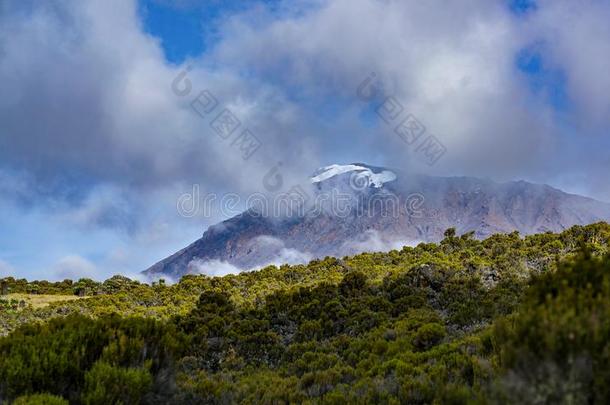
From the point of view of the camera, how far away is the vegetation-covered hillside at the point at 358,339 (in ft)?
14.2

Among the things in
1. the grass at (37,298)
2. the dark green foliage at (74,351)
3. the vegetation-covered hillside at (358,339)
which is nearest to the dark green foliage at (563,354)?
the vegetation-covered hillside at (358,339)

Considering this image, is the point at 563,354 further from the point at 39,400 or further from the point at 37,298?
the point at 37,298

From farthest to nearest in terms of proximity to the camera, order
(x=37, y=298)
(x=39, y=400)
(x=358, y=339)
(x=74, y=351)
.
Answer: (x=37, y=298)
(x=358, y=339)
(x=74, y=351)
(x=39, y=400)

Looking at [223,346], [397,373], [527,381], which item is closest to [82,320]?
[397,373]

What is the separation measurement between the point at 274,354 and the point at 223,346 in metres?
2.44

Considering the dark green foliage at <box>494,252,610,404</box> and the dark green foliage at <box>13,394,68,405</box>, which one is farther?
the dark green foliage at <box>13,394,68,405</box>

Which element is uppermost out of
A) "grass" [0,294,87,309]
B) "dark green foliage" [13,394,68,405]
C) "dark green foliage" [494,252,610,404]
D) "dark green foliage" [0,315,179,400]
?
"grass" [0,294,87,309]

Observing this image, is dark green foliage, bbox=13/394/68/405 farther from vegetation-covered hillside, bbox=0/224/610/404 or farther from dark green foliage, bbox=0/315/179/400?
dark green foliage, bbox=0/315/179/400

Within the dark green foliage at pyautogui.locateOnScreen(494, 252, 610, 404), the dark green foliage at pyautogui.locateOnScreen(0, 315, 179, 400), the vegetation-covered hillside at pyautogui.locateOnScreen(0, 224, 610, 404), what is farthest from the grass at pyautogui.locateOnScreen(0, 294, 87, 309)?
the dark green foliage at pyautogui.locateOnScreen(494, 252, 610, 404)

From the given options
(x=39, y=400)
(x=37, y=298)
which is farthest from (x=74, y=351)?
(x=37, y=298)

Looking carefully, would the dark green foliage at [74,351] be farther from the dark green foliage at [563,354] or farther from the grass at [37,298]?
the grass at [37,298]

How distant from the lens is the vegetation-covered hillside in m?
4.33

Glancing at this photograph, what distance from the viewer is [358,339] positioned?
14867 millimetres

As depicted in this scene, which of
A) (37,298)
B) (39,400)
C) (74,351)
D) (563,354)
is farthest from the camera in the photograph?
(37,298)
